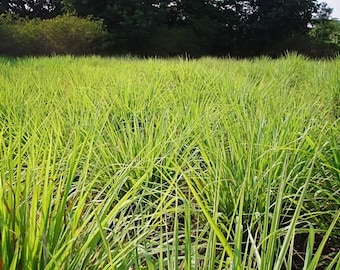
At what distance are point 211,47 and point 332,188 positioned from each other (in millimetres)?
11960

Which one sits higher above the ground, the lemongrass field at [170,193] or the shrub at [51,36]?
the shrub at [51,36]

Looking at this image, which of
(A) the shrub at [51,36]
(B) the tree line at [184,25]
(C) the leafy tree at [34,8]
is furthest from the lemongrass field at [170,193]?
(C) the leafy tree at [34,8]

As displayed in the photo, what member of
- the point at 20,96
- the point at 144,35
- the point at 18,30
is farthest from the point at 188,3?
the point at 20,96

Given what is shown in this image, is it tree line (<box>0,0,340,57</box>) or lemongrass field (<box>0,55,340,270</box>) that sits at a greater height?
tree line (<box>0,0,340,57</box>)

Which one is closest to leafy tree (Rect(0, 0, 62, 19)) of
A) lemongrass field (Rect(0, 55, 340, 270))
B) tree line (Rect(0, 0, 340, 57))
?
tree line (Rect(0, 0, 340, 57))

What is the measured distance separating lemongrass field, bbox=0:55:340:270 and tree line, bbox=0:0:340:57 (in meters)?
9.24

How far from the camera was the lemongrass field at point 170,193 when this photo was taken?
19.4 inches

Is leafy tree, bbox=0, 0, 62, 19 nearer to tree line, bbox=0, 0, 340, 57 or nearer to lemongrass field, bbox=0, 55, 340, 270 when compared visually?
tree line, bbox=0, 0, 340, 57

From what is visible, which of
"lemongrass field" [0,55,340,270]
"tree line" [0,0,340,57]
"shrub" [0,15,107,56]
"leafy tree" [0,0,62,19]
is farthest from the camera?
"leafy tree" [0,0,62,19]

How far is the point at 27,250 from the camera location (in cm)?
50

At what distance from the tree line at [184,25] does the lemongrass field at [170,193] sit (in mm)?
9241

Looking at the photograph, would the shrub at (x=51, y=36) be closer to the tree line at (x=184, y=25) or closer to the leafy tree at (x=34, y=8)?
the tree line at (x=184, y=25)

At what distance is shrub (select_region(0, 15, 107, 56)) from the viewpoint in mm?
9086

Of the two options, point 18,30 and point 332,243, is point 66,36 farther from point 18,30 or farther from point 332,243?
point 332,243
